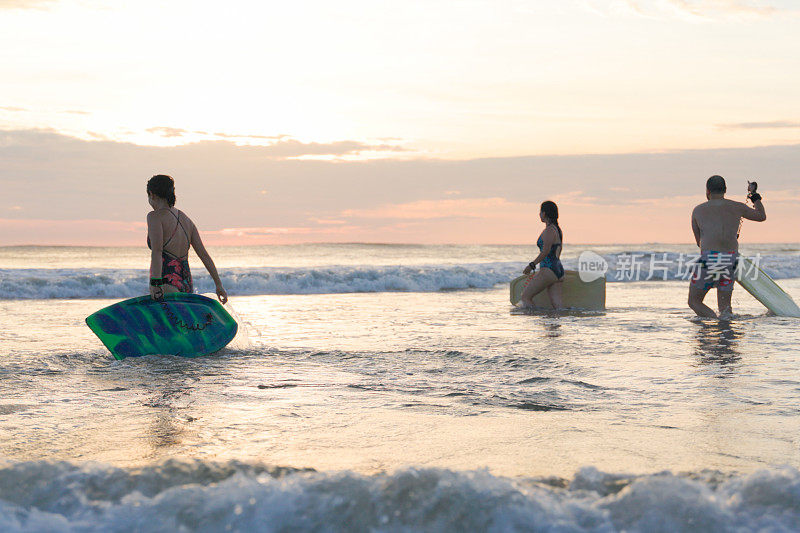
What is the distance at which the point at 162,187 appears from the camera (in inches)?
245

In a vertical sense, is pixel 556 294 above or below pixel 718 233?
below

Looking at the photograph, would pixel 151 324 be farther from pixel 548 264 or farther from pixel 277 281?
pixel 277 281

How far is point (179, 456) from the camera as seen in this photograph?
346cm

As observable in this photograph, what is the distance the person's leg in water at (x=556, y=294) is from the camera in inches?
442

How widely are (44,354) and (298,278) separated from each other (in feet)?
45.6

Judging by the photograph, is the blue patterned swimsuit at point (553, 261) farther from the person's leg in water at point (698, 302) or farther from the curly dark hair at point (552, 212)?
the person's leg in water at point (698, 302)

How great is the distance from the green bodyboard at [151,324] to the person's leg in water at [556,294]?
6.17 meters

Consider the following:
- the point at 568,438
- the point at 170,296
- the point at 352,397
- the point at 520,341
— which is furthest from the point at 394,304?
the point at 568,438

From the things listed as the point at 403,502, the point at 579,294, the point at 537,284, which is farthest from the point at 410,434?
the point at 579,294

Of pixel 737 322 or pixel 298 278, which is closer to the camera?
pixel 737 322

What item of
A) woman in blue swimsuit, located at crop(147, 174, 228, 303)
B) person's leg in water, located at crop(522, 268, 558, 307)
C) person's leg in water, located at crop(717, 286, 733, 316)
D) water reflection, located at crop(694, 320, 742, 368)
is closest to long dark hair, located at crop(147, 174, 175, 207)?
woman in blue swimsuit, located at crop(147, 174, 228, 303)

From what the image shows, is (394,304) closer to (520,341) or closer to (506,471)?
(520,341)

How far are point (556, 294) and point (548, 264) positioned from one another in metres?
0.55

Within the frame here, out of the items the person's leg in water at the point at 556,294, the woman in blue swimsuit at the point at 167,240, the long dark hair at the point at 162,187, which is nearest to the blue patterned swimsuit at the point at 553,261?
the person's leg in water at the point at 556,294
